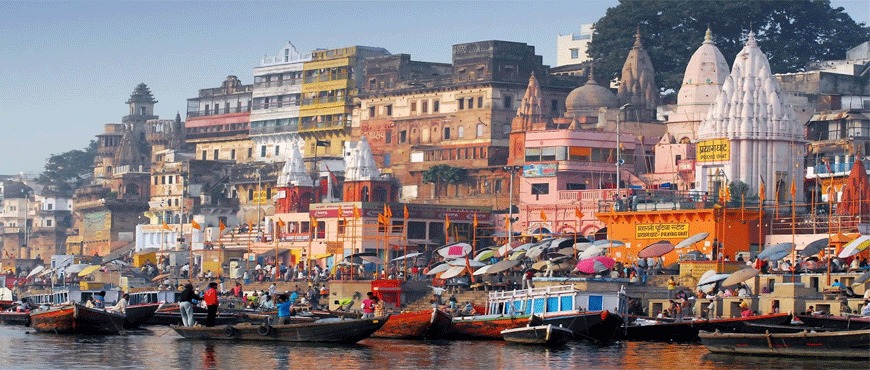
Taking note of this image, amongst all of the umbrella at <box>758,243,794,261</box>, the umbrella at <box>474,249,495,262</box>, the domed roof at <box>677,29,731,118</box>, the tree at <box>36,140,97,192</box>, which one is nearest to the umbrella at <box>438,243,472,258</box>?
the umbrella at <box>474,249,495,262</box>

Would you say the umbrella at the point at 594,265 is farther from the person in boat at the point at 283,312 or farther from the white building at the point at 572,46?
the white building at the point at 572,46

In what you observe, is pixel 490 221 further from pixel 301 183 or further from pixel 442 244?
pixel 301 183

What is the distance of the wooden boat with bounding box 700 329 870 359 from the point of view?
109ft

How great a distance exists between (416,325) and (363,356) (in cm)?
620

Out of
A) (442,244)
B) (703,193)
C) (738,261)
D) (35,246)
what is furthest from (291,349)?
(35,246)

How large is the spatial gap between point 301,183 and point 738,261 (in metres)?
28.9

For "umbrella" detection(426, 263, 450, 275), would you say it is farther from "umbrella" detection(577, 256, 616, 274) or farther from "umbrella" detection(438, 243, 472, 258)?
"umbrella" detection(577, 256, 616, 274)

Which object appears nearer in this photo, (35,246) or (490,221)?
(490,221)

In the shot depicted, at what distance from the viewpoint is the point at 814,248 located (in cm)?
4872

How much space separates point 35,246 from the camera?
350 ft

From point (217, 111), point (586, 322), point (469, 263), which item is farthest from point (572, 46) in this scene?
point (586, 322)

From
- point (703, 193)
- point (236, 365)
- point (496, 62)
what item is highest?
point (496, 62)

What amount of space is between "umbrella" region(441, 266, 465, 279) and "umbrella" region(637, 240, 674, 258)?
5507 mm

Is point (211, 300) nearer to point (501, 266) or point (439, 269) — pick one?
point (501, 266)
